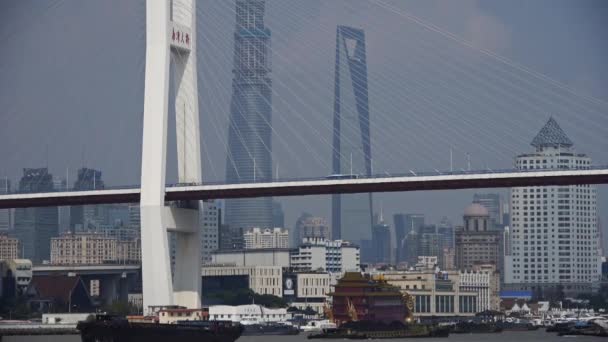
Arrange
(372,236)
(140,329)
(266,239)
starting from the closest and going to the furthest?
(140,329), (266,239), (372,236)

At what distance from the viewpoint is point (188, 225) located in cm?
4209

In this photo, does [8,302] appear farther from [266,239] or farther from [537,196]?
[537,196]

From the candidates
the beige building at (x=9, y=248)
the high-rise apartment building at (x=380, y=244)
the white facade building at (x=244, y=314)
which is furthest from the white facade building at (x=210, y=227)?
the white facade building at (x=244, y=314)

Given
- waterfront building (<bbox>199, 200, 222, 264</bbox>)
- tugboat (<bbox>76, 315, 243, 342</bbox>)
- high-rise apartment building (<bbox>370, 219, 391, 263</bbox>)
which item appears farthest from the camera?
high-rise apartment building (<bbox>370, 219, 391, 263</bbox>)

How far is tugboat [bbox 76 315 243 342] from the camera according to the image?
3888 centimetres

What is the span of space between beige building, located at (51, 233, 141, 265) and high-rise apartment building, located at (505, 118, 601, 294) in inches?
1299

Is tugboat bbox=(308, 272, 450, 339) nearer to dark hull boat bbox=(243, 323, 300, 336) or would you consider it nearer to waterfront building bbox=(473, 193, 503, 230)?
dark hull boat bbox=(243, 323, 300, 336)

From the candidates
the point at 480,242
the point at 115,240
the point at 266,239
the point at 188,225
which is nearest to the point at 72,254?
the point at 115,240

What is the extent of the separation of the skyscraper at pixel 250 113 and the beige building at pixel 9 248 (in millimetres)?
16261

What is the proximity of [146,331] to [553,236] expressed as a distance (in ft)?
342

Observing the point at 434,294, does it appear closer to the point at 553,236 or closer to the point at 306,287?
the point at 306,287

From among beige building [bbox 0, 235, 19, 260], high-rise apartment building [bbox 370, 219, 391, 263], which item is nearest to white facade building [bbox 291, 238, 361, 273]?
beige building [bbox 0, 235, 19, 260]

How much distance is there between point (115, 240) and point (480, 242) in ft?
110

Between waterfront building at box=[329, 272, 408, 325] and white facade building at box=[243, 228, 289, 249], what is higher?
white facade building at box=[243, 228, 289, 249]
